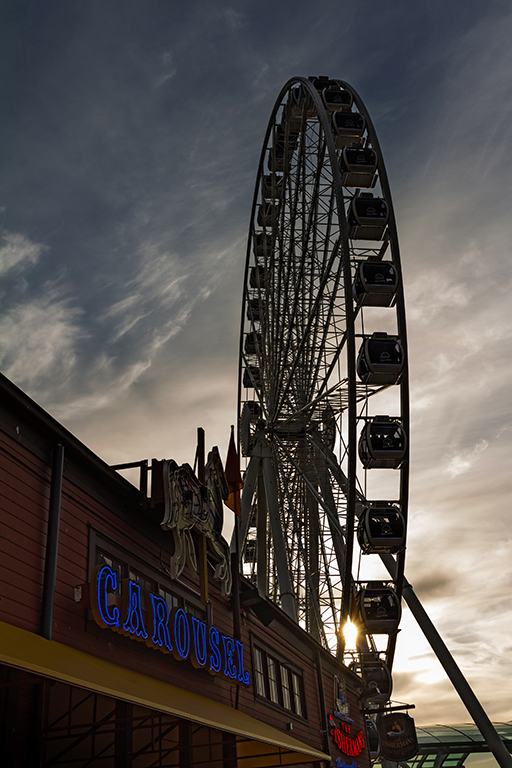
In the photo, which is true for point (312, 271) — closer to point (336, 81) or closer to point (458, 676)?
point (336, 81)

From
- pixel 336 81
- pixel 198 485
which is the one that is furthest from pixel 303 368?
pixel 198 485

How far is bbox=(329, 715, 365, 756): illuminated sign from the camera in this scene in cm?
2031

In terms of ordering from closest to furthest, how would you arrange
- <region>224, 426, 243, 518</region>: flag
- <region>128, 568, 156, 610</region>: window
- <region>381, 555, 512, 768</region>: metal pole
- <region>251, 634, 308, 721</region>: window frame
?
<region>128, 568, 156, 610</region>: window < <region>251, 634, 308, 721</region>: window frame < <region>224, 426, 243, 518</region>: flag < <region>381, 555, 512, 768</region>: metal pole

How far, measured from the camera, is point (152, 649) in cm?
1135

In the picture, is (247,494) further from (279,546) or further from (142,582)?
(142,582)

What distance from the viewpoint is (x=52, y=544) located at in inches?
372

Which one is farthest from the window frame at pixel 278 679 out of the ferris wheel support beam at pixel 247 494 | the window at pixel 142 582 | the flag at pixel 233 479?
the ferris wheel support beam at pixel 247 494

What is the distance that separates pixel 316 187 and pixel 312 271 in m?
3.25

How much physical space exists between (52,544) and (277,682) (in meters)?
10.00

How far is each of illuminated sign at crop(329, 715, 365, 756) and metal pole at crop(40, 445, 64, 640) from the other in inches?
546

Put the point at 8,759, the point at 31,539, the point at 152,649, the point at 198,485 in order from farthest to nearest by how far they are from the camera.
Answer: the point at 198,485, the point at 152,649, the point at 31,539, the point at 8,759

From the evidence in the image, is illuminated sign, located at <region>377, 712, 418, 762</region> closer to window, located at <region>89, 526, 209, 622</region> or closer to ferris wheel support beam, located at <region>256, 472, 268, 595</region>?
ferris wheel support beam, located at <region>256, 472, 268, 595</region>

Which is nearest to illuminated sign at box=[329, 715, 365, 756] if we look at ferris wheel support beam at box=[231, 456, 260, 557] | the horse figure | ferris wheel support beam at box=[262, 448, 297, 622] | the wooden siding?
ferris wheel support beam at box=[262, 448, 297, 622]

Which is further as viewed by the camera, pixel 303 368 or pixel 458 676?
pixel 303 368
